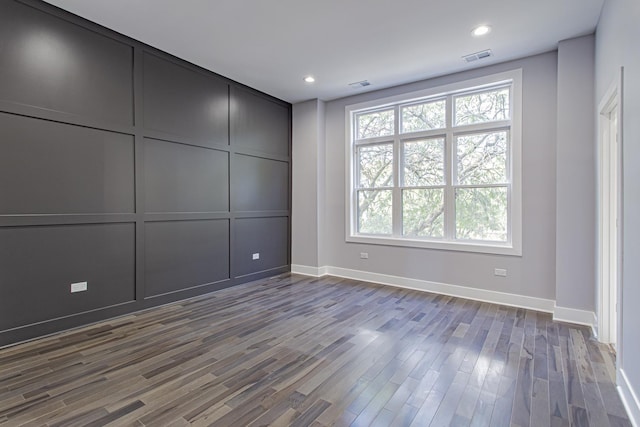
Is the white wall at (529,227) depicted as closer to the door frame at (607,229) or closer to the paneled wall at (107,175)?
the door frame at (607,229)

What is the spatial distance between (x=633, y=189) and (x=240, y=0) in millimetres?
3217

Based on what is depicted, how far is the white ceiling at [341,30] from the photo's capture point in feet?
9.69

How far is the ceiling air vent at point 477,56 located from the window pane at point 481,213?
161 centimetres

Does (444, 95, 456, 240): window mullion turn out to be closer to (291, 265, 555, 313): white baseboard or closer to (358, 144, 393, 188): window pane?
(291, 265, 555, 313): white baseboard

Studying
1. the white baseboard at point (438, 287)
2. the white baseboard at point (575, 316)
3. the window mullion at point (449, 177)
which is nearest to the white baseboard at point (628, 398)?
the white baseboard at point (575, 316)

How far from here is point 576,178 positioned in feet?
11.1

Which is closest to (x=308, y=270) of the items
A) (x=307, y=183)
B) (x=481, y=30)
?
(x=307, y=183)

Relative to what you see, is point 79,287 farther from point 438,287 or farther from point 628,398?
point 628,398

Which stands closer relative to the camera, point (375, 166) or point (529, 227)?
point (529, 227)

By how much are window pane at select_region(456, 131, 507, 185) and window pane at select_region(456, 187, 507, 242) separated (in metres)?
0.14

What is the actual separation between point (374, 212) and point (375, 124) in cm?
142

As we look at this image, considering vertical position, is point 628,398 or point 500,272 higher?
point 500,272

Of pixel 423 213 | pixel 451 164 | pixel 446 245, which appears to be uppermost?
pixel 451 164

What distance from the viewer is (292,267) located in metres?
5.93
